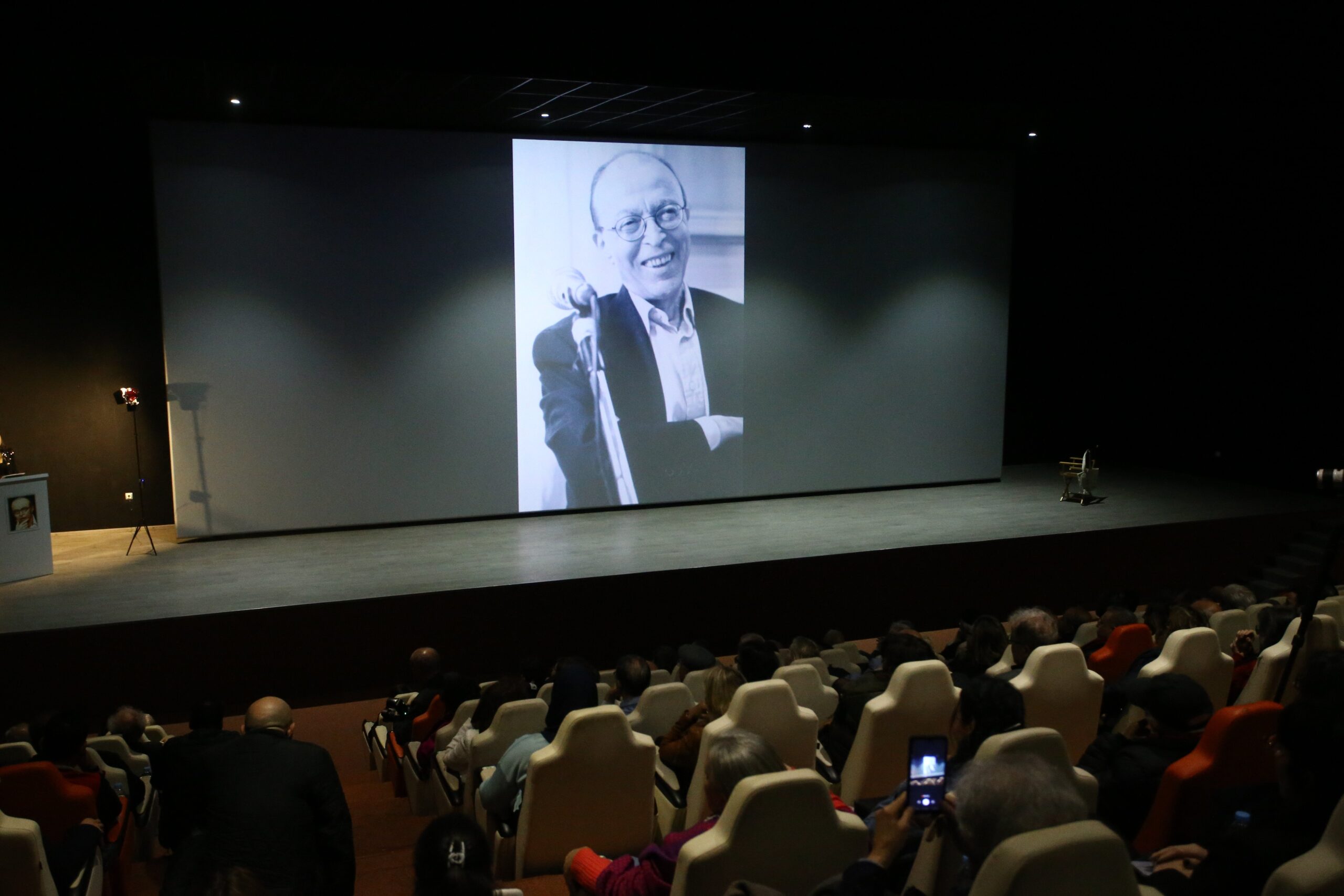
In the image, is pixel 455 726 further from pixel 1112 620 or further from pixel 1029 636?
pixel 1112 620

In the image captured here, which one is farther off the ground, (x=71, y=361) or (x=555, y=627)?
(x=71, y=361)

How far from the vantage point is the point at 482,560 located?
766cm

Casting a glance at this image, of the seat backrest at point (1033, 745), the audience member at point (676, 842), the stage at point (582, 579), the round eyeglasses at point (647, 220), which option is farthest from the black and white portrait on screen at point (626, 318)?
the seat backrest at point (1033, 745)

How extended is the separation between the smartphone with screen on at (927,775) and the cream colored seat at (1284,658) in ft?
7.74

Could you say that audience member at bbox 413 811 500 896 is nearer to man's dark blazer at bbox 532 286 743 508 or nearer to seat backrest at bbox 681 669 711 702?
seat backrest at bbox 681 669 711 702

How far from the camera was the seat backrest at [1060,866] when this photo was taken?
1522 mm

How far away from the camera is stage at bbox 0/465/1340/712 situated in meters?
6.38

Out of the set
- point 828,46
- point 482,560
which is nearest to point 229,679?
point 482,560

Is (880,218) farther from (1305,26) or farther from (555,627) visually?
(555,627)

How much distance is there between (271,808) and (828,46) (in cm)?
665

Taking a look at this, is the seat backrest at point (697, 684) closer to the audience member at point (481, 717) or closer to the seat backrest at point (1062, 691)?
the audience member at point (481, 717)

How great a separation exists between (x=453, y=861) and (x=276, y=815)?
28.6 inches

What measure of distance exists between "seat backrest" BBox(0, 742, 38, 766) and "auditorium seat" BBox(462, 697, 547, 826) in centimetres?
154

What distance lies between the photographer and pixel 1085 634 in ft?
17.4
